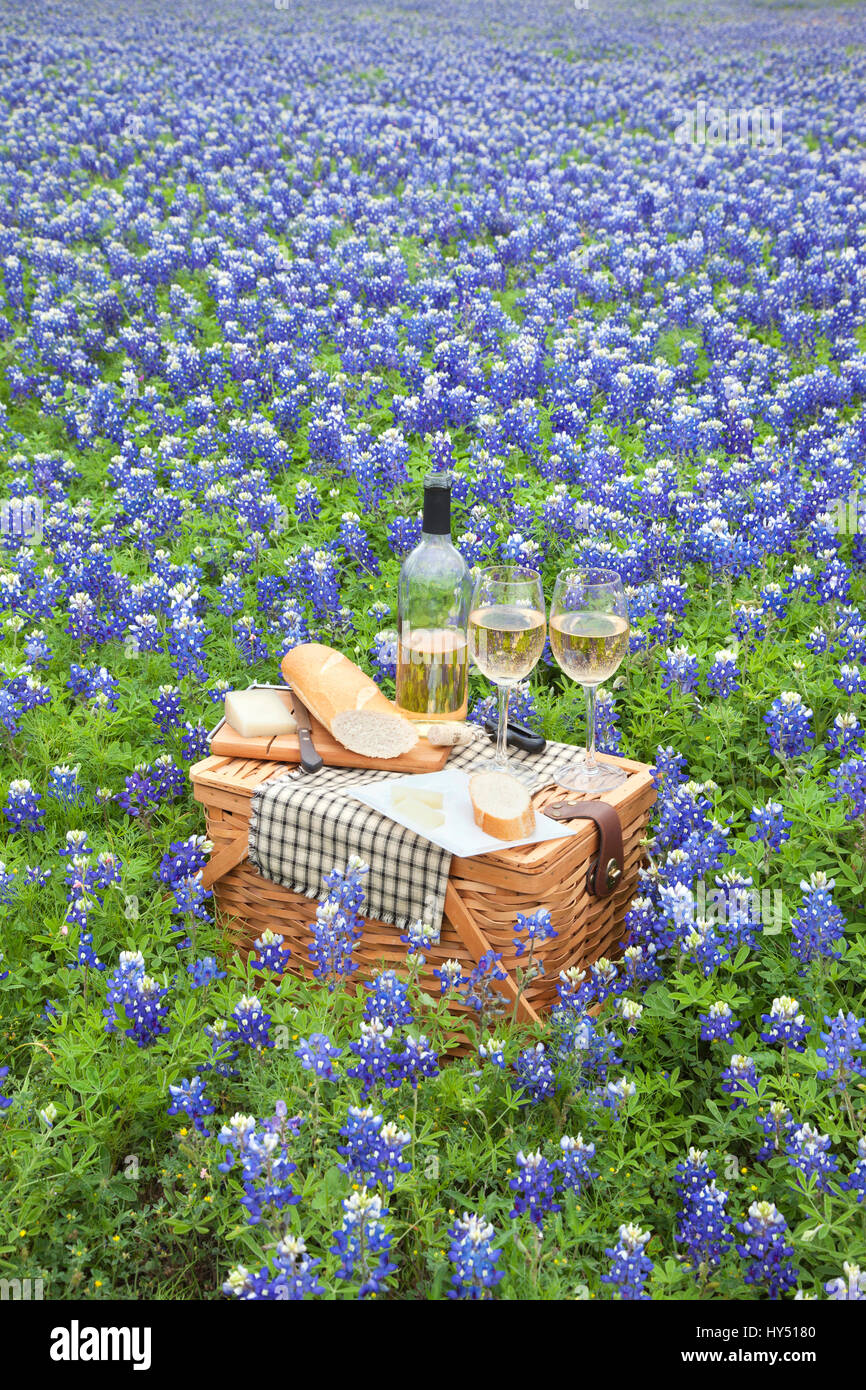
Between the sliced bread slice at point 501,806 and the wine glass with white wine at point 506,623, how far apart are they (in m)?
0.10

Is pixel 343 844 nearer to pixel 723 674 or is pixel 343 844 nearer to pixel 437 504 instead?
pixel 437 504

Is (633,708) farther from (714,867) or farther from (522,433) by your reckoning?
(522,433)

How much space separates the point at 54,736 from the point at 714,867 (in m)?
2.37

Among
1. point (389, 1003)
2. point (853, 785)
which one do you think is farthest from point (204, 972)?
point (853, 785)

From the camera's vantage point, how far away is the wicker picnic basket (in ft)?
9.43

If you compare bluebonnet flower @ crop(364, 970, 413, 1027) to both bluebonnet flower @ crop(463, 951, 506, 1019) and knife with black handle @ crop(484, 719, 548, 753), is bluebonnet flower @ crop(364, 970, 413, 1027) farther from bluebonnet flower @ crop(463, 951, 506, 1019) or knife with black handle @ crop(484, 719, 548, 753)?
knife with black handle @ crop(484, 719, 548, 753)

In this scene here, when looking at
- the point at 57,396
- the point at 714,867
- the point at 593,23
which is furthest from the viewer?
the point at 593,23

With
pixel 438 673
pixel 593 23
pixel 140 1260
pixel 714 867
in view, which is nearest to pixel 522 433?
pixel 438 673

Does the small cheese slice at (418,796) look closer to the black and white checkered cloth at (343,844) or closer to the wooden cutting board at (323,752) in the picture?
the black and white checkered cloth at (343,844)

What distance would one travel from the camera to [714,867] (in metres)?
3.04

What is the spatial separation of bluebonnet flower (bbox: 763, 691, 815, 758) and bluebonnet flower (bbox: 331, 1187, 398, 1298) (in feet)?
6.43

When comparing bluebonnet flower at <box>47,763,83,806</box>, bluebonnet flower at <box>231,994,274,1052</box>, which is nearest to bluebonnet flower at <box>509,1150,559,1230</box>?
bluebonnet flower at <box>231,994,274,1052</box>

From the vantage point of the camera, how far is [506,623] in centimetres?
296

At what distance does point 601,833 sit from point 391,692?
1.29 meters
